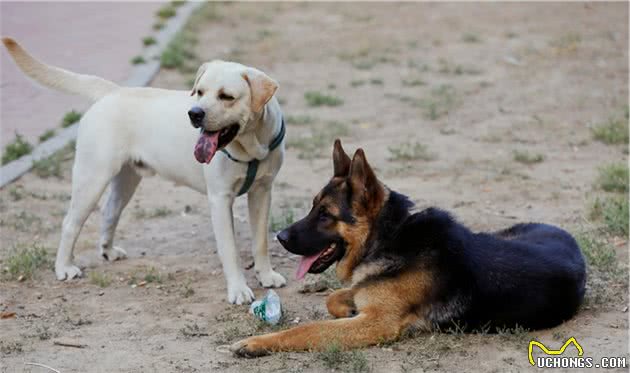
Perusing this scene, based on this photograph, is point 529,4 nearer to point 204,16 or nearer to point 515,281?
point 204,16

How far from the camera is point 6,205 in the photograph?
313 inches

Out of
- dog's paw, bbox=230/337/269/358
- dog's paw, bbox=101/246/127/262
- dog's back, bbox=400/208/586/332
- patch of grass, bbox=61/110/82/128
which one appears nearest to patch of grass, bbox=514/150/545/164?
dog's back, bbox=400/208/586/332

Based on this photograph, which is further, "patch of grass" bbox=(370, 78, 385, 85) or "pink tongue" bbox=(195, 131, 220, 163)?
"patch of grass" bbox=(370, 78, 385, 85)

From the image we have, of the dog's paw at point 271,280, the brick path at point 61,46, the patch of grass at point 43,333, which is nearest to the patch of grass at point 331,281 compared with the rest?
the dog's paw at point 271,280

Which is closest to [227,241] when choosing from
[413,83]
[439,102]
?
[439,102]

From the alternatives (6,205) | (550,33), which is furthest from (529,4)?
(6,205)

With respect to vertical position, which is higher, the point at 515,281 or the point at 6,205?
the point at 515,281

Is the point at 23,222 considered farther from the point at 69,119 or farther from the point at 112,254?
the point at 69,119

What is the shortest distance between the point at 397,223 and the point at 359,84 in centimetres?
738

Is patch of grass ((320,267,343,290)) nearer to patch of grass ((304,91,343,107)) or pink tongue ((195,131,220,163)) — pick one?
pink tongue ((195,131,220,163))

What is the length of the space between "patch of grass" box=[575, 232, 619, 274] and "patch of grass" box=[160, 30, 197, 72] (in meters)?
7.35

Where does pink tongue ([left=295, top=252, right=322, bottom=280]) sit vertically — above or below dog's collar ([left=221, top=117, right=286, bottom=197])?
below

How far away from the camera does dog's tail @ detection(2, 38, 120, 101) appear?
22.2 ft

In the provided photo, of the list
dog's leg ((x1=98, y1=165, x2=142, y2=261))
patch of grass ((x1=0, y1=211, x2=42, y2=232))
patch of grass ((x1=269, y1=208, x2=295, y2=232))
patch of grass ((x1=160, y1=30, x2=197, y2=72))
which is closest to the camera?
dog's leg ((x1=98, y1=165, x2=142, y2=261))
